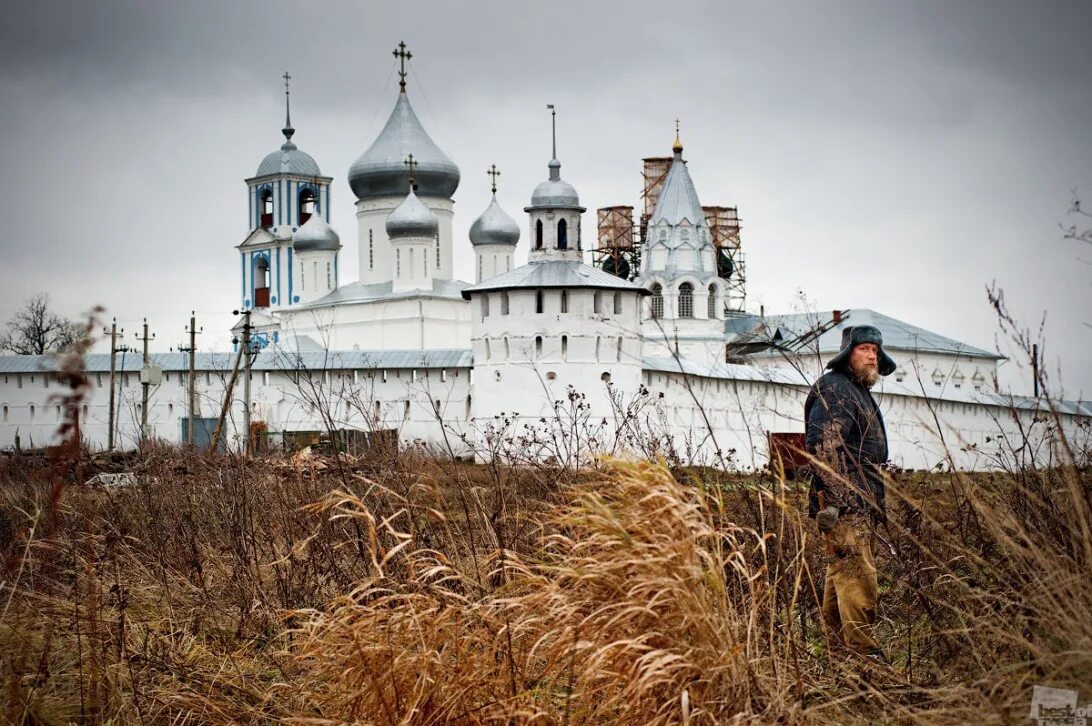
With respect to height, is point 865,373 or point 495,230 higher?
point 495,230

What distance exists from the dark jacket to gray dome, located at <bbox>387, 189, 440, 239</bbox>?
34978mm

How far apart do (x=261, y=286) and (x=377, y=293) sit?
481 inches

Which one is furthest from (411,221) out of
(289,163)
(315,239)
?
(289,163)

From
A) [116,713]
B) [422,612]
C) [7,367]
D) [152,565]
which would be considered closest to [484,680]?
[422,612]

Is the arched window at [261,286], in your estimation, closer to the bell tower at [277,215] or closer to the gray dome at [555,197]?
the bell tower at [277,215]

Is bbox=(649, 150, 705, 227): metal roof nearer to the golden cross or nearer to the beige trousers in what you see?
the golden cross

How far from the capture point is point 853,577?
454cm

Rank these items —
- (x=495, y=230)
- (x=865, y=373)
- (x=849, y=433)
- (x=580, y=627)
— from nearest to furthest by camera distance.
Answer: (x=580, y=627)
(x=849, y=433)
(x=865, y=373)
(x=495, y=230)

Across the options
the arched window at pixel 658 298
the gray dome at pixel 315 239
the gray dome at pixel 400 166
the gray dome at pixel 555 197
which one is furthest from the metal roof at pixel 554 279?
the gray dome at pixel 315 239

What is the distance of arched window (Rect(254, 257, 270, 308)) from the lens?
51406 millimetres

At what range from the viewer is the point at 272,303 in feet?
164

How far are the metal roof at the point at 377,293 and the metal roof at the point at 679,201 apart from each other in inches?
331

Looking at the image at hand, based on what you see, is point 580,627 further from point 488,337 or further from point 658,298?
point 658,298

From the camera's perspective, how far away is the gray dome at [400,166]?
41906mm
